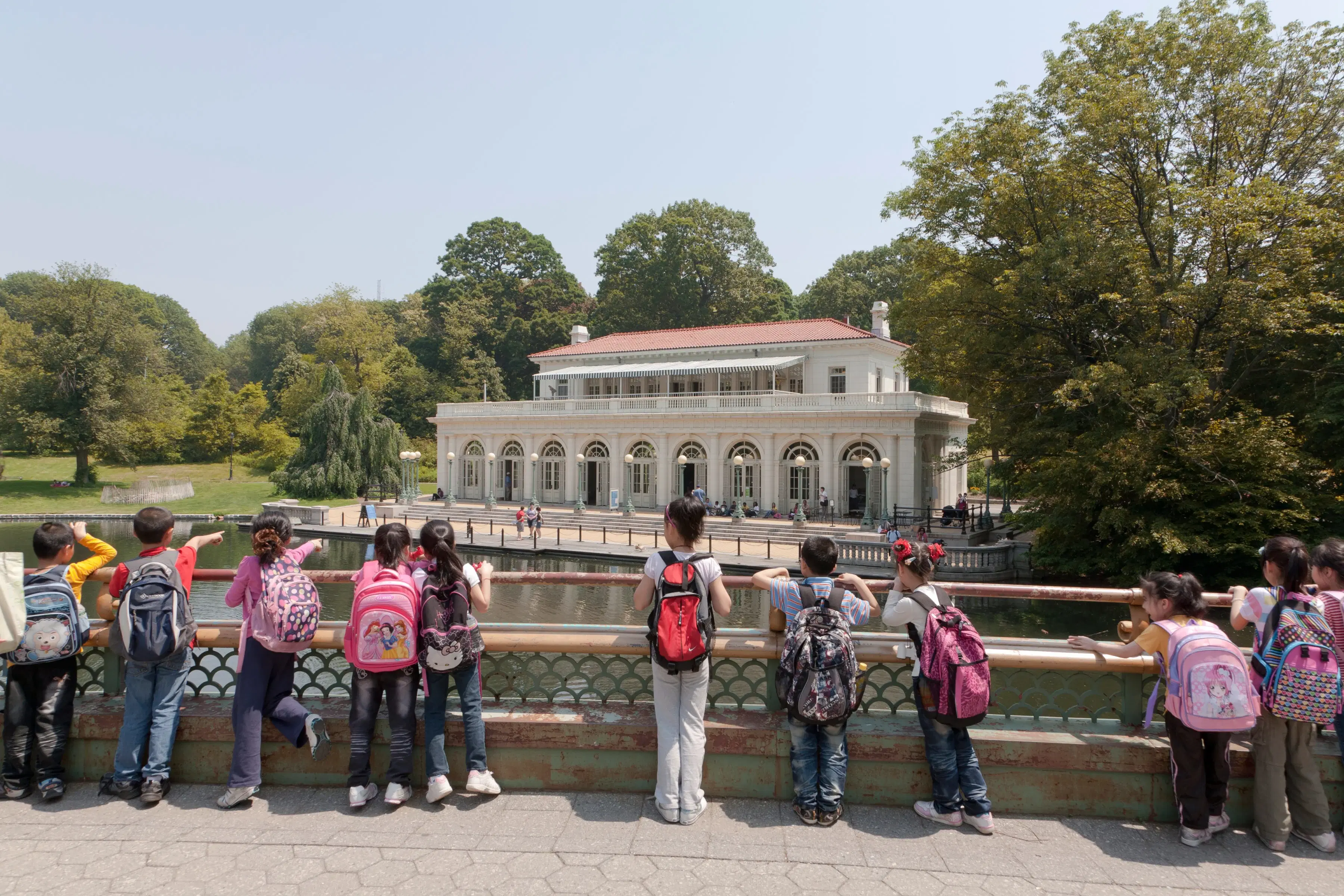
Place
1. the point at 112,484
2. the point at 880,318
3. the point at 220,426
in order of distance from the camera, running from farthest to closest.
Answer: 1. the point at 220,426
2. the point at 112,484
3. the point at 880,318

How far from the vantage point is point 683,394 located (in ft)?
125

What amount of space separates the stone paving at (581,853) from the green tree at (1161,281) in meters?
15.1

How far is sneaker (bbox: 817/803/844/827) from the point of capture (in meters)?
4.04

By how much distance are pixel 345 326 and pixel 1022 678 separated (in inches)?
2278

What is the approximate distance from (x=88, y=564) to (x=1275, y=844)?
6.20 metres

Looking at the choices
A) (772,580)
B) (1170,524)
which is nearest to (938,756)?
(772,580)

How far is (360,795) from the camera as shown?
4.11 meters

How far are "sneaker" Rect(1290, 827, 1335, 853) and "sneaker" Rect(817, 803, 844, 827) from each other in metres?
2.16

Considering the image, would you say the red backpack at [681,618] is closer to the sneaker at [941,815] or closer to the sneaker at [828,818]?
the sneaker at [828,818]

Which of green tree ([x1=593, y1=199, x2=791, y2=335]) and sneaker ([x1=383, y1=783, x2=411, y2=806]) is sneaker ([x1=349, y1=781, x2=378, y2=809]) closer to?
sneaker ([x1=383, y1=783, x2=411, y2=806])

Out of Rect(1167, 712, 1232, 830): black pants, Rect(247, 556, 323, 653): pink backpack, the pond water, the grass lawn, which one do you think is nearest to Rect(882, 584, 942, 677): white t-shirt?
Rect(1167, 712, 1232, 830): black pants

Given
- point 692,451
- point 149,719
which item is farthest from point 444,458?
point 149,719

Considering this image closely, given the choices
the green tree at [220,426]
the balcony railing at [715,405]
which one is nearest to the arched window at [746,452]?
the balcony railing at [715,405]

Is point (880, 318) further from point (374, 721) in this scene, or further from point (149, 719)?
point (149, 719)
